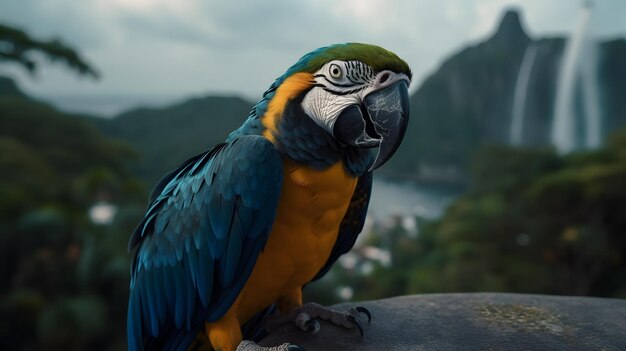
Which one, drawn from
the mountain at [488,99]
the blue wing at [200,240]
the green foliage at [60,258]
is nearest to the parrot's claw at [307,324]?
the blue wing at [200,240]

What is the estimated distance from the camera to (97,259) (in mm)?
3887

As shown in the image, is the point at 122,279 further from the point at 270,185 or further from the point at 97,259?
the point at 270,185

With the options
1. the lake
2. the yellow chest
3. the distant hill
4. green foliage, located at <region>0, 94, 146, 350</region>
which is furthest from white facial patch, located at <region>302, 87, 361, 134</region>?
the distant hill

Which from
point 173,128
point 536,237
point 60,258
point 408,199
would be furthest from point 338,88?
point 173,128

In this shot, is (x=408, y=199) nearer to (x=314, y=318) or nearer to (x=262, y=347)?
(x=314, y=318)

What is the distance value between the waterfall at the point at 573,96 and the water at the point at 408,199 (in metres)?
1.39

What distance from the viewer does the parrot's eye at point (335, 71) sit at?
1101 millimetres

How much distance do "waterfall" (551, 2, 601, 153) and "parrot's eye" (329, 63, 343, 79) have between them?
5.39 meters

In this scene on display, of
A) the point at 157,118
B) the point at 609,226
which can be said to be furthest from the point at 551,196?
the point at 157,118

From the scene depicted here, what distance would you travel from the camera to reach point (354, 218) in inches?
56.2

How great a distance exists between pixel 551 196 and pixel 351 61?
452cm

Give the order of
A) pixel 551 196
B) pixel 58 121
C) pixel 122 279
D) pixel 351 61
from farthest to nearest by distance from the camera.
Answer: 1. pixel 58 121
2. pixel 551 196
3. pixel 122 279
4. pixel 351 61

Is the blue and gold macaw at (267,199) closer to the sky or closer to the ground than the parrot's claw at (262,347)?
closer to the sky

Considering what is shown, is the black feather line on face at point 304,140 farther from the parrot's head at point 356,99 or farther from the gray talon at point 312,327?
the gray talon at point 312,327
